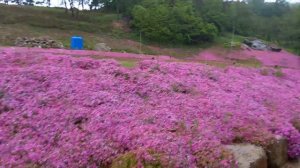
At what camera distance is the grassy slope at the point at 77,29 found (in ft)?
137

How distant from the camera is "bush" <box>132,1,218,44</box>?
5178 cm

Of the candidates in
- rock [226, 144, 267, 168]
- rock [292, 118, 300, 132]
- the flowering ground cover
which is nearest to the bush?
the flowering ground cover

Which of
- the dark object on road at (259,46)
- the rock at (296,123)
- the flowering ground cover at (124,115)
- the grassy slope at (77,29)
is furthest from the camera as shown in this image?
the dark object on road at (259,46)

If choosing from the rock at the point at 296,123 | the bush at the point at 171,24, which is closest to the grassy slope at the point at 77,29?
the bush at the point at 171,24

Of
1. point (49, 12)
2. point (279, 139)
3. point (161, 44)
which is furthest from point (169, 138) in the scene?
point (49, 12)

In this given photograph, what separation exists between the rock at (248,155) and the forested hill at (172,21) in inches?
1686

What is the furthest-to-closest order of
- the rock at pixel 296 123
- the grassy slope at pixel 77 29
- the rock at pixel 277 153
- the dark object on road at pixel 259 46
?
the dark object on road at pixel 259 46 → the grassy slope at pixel 77 29 → the rock at pixel 296 123 → the rock at pixel 277 153

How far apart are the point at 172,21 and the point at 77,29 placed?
13852 millimetres

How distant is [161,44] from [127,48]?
976 centimetres

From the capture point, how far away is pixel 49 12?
5900 centimetres

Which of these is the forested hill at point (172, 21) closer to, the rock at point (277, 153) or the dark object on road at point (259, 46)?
the dark object on road at point (259, 46)

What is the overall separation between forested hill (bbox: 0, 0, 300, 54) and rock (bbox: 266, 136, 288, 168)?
42.2 metres

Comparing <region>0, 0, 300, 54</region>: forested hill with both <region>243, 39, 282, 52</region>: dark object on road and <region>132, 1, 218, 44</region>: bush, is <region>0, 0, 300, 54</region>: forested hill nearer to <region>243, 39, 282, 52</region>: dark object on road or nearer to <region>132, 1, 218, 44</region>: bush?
<region>132, 1, 218, 44</region>: bush

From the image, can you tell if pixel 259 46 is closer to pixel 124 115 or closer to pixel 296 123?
pixel 296 123
